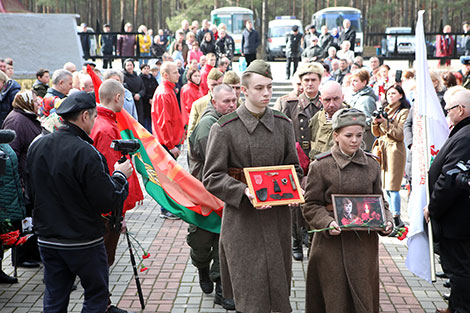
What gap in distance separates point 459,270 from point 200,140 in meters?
2.58

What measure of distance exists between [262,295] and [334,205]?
0.85 m

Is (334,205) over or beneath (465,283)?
over

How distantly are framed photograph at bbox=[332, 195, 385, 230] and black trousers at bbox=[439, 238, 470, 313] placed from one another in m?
0.95

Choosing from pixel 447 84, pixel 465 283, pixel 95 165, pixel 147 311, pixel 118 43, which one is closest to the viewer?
pixel 95 165

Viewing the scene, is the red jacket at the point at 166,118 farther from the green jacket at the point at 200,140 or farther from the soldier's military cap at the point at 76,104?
the soldier's military cap at the point at 76,104

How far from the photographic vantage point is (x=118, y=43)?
21.8m

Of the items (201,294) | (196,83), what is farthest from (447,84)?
(201,294)

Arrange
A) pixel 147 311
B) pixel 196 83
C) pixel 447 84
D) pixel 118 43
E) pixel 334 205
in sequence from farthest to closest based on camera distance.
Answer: pixel 118 43 → pixel 196 83 → pixel 447 84 → pixel 147 311 → pixel 334 205

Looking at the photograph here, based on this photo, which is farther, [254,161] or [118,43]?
[118,43]

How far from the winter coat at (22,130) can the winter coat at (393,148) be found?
444cm

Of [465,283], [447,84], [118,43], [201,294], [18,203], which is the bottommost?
[201,294]

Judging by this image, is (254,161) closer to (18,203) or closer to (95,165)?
(95,165)

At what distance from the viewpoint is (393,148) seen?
793 centimetres

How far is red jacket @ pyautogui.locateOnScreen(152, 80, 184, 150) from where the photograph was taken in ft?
27.8
